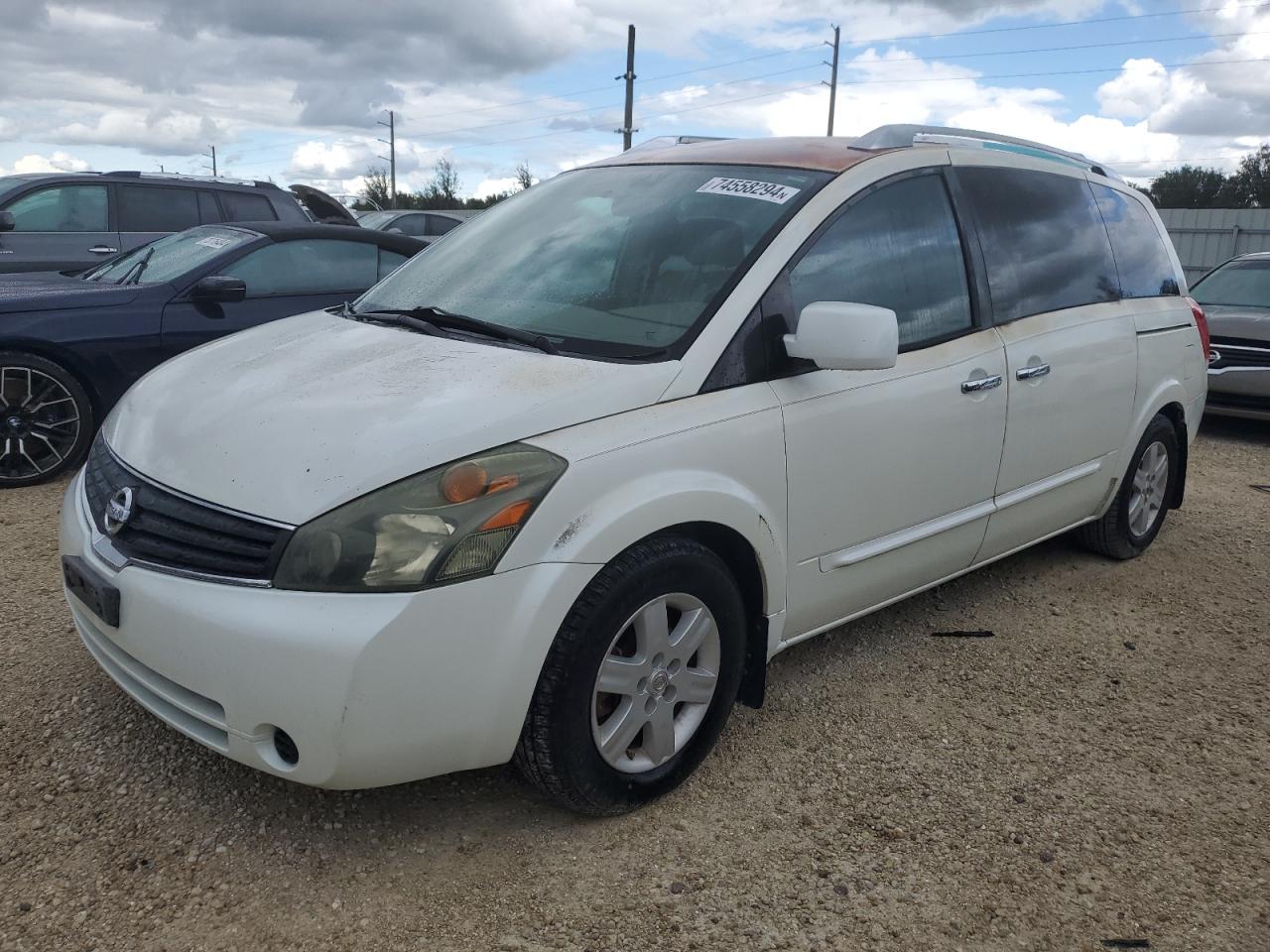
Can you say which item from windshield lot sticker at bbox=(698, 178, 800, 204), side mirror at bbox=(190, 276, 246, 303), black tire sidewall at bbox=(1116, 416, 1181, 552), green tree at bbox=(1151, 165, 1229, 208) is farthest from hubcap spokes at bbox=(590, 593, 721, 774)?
green tree at bbox=(1151, 165, 1229, 208)

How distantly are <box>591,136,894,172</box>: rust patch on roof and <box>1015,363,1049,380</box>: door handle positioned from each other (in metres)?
0.88

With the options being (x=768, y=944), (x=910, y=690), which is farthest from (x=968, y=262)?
(x=768, y=944)

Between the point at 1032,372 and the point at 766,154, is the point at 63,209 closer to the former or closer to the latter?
the point at 766,154

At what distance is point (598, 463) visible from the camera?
2393mm

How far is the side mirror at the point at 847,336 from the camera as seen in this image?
2666 millimetres

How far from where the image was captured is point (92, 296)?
554 cm

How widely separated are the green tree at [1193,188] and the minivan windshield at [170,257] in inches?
Result: 1795

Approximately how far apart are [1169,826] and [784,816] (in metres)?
1.00

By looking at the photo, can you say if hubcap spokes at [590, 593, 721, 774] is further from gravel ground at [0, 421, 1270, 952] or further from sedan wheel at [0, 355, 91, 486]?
sedan wheel at [0, 355, 91, 486]

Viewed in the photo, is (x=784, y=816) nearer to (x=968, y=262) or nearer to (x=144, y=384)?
(x=968, y=262)

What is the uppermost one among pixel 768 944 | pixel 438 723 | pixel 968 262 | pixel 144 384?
pixel 968 262

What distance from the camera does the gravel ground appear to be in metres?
2.27

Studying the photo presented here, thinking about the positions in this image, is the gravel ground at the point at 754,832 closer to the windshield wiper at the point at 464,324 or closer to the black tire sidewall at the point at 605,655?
the black tire sidewall at the point at 605,655

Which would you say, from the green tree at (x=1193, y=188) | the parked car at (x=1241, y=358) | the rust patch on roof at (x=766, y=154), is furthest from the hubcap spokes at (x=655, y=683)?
the green tree at (x=1193, y=188)
